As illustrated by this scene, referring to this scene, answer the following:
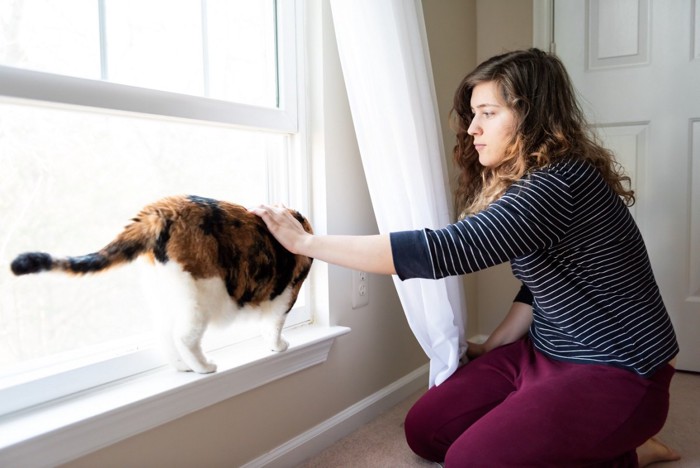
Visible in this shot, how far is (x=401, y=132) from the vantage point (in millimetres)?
1475

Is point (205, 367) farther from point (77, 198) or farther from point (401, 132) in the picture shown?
point (401, 132)

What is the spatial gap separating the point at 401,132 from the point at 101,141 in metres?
0.75

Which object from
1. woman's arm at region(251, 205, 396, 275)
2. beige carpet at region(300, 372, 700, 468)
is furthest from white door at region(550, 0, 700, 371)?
woman's arm at region(251, 205, 396, 275)

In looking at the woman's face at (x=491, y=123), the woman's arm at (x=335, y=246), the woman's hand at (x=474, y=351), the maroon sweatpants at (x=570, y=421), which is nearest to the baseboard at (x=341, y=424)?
the woman's hand at (x=474, y=351)

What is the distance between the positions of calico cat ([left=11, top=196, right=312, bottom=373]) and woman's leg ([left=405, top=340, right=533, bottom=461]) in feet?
1.82

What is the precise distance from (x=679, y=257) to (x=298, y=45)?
1.61 m

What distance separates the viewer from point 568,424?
3.77 ft

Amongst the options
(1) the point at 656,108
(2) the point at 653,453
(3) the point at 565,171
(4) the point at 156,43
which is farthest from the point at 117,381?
(1) the point at 656,108

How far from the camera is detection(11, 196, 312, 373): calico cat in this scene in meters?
1.00

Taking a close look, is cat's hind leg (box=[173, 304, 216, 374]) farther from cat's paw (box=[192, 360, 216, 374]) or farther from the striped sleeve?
the striped sleeve

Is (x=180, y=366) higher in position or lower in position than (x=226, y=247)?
lower

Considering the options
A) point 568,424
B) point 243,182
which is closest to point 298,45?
point 243,182

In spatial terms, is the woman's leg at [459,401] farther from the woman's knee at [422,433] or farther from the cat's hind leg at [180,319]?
the cat's hind leg at [180,319]

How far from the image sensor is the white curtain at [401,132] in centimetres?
142
